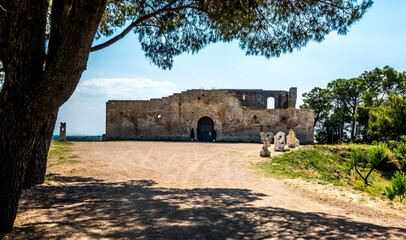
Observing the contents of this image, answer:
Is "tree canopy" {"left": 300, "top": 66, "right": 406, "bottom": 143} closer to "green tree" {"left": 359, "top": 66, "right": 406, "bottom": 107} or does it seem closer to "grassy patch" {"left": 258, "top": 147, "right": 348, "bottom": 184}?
"green tree" {"left": 359, "top": 66, "right": 406, "bottom": 107}

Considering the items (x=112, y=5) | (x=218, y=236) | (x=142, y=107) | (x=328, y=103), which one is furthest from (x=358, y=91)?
(x=218, y=236)

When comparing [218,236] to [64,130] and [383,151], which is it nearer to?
[383,151]

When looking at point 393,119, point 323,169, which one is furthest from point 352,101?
point 323,169

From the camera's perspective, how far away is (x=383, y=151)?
7777mm

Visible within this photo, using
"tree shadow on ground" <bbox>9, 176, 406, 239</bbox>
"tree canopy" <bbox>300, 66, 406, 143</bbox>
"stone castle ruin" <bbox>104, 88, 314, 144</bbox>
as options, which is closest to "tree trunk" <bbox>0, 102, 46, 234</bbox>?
"tree shadow on ground" <bbox>9, 176, 406, 239</bbox>

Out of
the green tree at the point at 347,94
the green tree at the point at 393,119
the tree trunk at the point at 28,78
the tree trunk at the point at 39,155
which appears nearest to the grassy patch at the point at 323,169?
the green tree at the point at 393,119

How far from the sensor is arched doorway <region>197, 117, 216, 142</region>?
23.3 meters

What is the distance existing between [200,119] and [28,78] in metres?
20.4

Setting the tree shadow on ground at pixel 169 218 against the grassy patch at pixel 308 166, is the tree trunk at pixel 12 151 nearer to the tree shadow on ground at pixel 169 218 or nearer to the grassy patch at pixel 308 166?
the tree shadow on ground at pixel 169 218

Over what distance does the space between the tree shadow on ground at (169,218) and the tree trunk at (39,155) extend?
0.23 metres

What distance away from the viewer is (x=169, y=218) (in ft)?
12.1

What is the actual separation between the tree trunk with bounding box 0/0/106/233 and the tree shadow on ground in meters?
0.76

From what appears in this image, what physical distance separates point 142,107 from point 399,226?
2162 cm

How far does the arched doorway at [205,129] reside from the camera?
2330 cm
